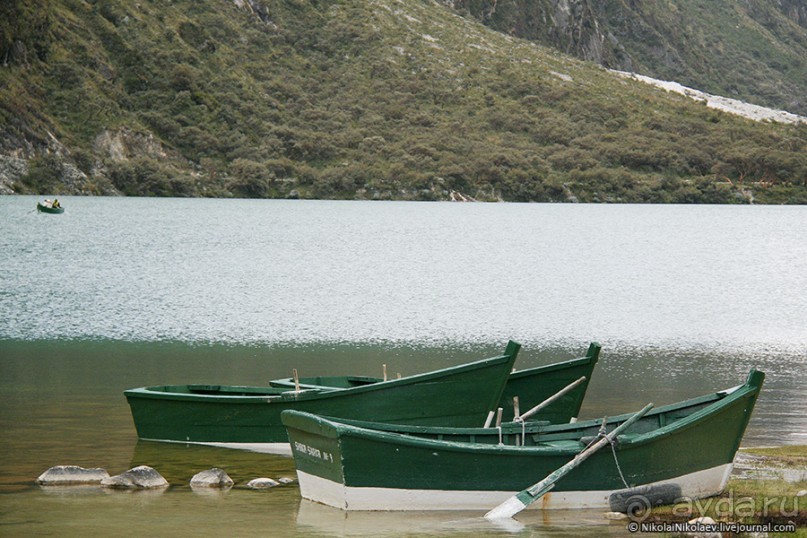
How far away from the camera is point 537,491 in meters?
15.1

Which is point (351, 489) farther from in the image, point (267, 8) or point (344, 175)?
point (267, 8)

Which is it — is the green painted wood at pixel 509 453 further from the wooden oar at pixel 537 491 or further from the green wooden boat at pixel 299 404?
the green wooden boat at pixel 299 404

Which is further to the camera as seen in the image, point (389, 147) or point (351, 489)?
point (389, 147)

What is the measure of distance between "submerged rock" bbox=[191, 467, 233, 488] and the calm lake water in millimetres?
279

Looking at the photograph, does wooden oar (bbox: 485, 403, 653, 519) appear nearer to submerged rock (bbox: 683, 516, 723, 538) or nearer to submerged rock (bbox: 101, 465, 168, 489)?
submerged rock (bbox: 683, 516, 723, 538)

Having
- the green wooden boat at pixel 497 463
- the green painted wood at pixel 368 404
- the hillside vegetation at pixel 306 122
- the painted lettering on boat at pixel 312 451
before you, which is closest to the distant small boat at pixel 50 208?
the hillside vegetation at pixel 306 122

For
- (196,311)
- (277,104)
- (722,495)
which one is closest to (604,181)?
(277,104)

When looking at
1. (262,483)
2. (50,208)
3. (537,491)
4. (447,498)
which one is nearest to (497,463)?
(537,491)

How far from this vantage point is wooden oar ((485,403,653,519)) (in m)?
15.0

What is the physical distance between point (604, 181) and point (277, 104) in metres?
48.3

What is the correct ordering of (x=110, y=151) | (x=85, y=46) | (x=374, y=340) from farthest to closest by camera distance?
(x=85, y=46)
(x=110, y=151)
(x=374, y=340)

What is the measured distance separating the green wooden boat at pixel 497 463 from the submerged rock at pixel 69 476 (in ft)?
10.2

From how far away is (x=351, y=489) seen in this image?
1530cm

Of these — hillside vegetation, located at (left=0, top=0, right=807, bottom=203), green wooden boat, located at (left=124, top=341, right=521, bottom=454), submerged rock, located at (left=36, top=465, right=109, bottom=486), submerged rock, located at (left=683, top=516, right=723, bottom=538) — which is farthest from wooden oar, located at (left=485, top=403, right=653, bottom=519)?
hillside vegetation, located at (left=0, top=0, right=807, bottom=203)
